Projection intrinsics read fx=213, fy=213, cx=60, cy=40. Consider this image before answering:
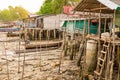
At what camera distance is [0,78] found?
11.8 meters

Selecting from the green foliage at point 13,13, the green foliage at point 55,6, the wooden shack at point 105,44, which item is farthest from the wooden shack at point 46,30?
the green foliage at point 13,13

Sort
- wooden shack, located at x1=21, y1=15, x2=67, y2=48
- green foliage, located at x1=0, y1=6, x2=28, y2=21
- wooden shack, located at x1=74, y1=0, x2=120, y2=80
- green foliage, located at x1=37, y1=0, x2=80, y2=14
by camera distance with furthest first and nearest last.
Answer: green foliage, located at x1=0, y1=6, x2=28, y2=21
green foliage, located at x1=37, y1=0, x2=80, y2=14
wooden shack, located at x1=21, y1=15, x2=67, y2=48
wooden shack, located at x1=74, y1=0, x2=120, y2=80

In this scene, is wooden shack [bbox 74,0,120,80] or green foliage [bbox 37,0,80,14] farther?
green foliage [bbox 37,0,80,14]

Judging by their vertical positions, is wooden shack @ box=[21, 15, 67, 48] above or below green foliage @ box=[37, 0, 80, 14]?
below

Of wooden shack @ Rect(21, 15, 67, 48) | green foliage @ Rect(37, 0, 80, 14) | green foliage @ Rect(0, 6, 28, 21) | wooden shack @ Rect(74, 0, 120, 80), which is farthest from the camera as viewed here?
green foliage @ Rect(0, 6, 28, 21)

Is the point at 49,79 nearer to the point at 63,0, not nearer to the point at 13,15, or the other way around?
the point at 63,0

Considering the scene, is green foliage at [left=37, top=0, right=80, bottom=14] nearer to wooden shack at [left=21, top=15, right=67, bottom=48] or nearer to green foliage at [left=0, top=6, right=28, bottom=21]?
wooden shack at [left=21, top=15, right=67, bottom=48]

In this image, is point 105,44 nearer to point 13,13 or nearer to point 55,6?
point 55,6

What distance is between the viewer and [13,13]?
296 feet

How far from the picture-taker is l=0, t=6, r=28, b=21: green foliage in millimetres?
83750

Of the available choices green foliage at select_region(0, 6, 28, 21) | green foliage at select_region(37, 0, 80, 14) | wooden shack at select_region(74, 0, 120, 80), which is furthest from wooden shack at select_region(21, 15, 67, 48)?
green foliage at select_region(0, 6, 28, 21)

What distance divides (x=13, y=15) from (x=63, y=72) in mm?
79056

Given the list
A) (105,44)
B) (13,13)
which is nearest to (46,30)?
(105,44)

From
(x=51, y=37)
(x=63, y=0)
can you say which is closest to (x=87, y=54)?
(x=51, y=37)
